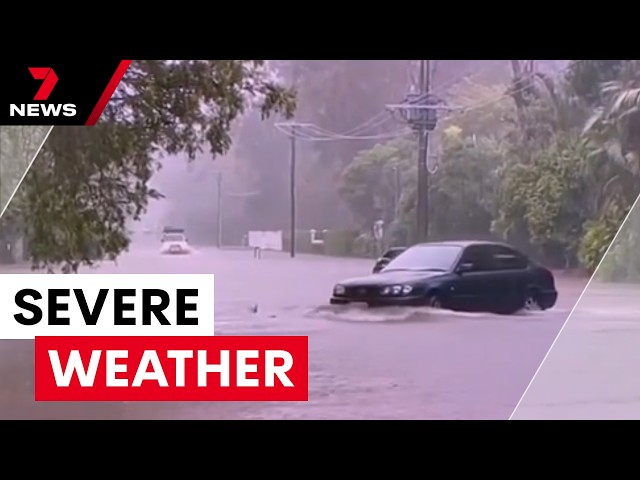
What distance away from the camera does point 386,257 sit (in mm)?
3412

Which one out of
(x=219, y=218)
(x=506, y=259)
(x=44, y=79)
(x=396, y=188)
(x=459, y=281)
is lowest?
(x=459, y=281)

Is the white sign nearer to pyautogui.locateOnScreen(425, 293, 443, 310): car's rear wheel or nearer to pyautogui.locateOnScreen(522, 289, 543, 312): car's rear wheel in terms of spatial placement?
pyautogui.locateOnScreen(425, 293, 443, 310): car's rear wheel

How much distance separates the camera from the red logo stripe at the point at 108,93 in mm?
→ 3291

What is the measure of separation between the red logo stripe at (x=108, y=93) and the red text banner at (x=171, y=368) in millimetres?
979

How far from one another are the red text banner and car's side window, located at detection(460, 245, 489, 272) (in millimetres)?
829

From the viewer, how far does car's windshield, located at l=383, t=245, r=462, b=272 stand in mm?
3410

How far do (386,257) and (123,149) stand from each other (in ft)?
4.22

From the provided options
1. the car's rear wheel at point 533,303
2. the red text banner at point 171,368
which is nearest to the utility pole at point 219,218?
the red text banner at point 171,368

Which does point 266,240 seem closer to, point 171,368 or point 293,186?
point 293,186

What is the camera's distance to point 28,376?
335cm

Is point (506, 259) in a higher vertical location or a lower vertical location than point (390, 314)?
higher

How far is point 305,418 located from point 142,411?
0.74 metres

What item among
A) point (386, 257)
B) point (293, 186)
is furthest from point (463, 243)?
point (293, 186)

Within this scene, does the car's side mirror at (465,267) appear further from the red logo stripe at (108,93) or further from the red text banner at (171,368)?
the red logo stripe at (108,93)
